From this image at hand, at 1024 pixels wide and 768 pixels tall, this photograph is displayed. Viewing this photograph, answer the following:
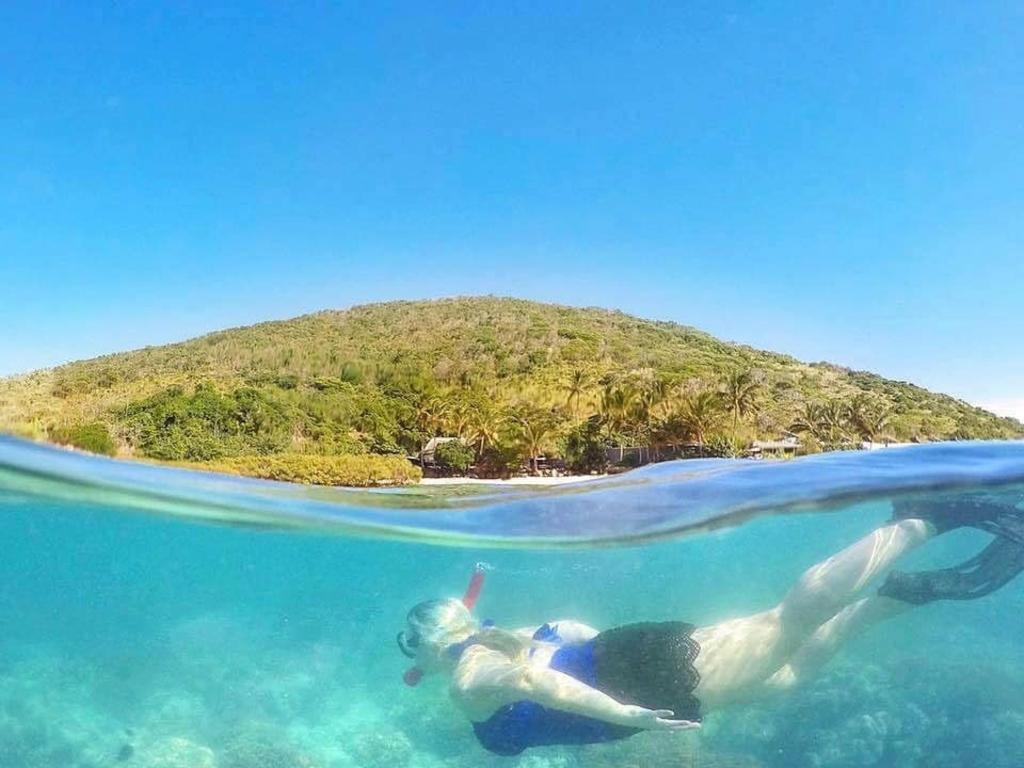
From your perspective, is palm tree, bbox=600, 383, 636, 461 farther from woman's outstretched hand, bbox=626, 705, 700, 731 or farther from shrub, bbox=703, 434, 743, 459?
woman's outstretched hand, bbox=626, 705, 700, 731

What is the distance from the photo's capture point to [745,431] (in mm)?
44094

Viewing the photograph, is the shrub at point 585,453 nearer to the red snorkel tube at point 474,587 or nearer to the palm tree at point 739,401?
the palm tree at point 739,401

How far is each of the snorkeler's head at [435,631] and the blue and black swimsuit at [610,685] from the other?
80cm

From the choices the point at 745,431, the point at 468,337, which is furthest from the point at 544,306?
the point at 745,431

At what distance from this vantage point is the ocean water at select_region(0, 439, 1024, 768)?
29.5ft

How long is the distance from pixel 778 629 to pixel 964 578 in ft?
9.20

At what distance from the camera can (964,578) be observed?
928cm

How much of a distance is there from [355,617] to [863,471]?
25.2ft

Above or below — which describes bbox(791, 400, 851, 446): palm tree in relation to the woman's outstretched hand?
above

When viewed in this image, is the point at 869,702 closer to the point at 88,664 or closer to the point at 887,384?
the point at 88,664

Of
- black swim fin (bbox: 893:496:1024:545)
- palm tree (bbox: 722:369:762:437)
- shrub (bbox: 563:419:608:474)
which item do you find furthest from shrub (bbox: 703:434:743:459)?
black swim fin (bbox: 893:496:1024:545)

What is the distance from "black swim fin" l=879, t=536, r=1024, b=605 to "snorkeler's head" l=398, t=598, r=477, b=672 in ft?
15.6

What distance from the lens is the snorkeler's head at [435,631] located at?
7.73 meters

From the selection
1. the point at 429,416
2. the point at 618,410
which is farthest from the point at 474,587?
the point at 429,416
